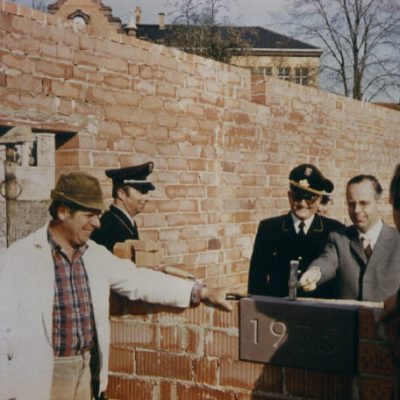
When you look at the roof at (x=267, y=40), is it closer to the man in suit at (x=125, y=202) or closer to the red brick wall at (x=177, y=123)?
the red brick wall at (x=177, y=123)

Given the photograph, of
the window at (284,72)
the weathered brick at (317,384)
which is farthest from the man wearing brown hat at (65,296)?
the window at (284,72)

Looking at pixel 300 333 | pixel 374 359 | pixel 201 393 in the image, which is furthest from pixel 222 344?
pixel 374 359

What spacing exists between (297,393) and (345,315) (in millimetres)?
392

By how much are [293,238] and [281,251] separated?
12 cm

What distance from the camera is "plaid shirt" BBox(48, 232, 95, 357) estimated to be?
9.71ft

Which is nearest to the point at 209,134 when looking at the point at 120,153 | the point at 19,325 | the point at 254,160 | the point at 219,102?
the point at 219,102

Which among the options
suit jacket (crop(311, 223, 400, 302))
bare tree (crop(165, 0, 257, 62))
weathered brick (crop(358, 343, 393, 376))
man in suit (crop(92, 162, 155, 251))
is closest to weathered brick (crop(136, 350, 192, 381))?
weathered brick (crop(358, 343, 393, 376))

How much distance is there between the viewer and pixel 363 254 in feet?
12.6

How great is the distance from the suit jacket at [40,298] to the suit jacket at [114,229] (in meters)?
1.10

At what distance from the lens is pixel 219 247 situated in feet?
21.1

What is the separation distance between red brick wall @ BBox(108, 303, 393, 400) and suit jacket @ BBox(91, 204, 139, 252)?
1099mm

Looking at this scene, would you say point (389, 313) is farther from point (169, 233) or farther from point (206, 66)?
point (206, 66)

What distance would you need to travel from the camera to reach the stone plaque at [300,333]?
272 centimetres

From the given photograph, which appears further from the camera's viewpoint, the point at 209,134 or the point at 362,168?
the point at 362,168
